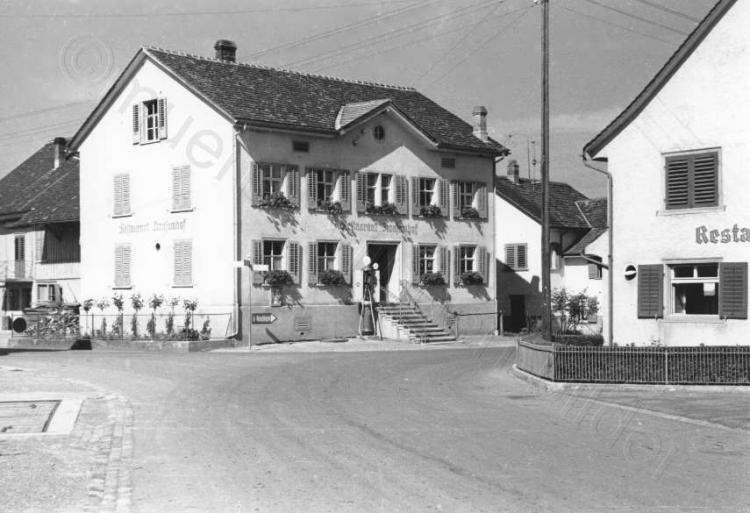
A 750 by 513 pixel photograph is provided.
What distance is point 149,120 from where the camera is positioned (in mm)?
38250

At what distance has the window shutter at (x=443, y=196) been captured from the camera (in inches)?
1618

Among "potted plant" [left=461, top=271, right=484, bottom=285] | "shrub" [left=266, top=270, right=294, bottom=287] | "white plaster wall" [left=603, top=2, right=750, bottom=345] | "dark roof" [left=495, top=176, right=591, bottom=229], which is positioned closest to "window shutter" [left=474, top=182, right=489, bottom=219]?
"potted plant" [left=461, top=271, right=484, bottom=285]

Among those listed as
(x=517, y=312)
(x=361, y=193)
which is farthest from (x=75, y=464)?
(x=517, y=312)

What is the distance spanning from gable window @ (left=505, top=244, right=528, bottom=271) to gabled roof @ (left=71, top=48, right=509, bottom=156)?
8458 millimetres

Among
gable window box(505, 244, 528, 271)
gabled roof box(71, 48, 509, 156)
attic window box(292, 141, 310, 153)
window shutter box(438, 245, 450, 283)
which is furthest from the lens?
gable window box(505, 244, 528, 271)

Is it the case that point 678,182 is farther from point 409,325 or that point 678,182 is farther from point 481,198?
point 481,198

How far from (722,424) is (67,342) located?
87.4 ft

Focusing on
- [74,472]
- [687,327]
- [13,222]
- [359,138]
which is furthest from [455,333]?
[74,472]

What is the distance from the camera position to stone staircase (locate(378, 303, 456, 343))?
37156mm

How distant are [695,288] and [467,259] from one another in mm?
19716

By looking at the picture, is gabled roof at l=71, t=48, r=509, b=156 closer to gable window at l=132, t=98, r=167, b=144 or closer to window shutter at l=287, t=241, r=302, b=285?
gable window at l=132, t=98, r=167, b=144

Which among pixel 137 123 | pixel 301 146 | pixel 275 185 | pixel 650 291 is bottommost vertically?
pixel 650 291

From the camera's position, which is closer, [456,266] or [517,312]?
[456,266]

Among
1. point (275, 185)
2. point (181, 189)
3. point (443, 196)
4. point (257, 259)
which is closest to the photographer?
point (257, 259)
